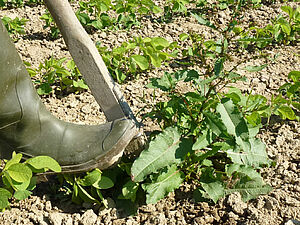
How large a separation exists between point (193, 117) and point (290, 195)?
2.09ft

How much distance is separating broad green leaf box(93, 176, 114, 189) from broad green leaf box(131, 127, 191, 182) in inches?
9.9

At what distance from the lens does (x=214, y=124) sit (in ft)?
5.94

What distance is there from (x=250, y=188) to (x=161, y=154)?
53 cm

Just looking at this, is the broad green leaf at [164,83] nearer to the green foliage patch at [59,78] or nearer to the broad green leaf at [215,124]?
the broad green leaf at [215,124]

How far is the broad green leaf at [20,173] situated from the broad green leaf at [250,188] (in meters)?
1.00

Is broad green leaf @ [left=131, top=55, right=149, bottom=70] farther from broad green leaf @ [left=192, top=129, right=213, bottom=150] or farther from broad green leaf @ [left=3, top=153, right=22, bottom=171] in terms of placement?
broad green leaf @ [left=3, top=153, right=22, bottom=171]

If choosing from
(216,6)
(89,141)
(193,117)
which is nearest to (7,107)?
(89,141)

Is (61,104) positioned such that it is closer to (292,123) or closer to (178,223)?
(178,223)

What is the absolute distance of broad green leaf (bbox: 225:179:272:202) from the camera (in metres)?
2.02

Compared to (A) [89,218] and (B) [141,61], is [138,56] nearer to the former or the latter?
(B) [141,61]

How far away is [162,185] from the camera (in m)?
1.92

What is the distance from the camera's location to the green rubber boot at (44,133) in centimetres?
197

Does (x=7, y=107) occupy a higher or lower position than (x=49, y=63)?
higher

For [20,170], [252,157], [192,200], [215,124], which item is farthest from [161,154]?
[20,170]
